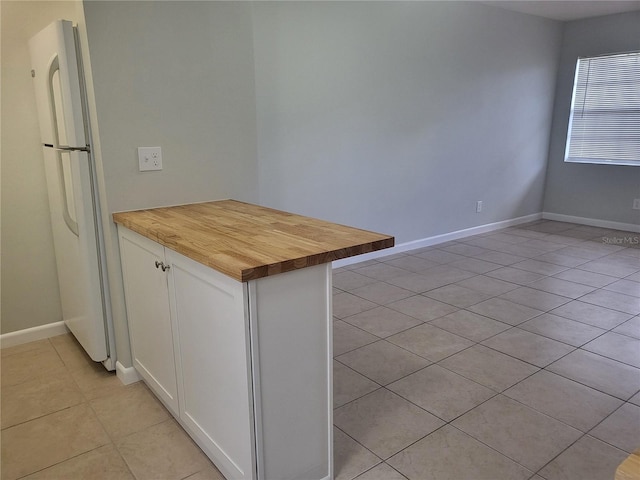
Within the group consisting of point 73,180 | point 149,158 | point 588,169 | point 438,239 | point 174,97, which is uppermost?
point 174,97

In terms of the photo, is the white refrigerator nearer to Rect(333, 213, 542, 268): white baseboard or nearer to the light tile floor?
the light tile floor

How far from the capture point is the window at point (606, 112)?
216 inches

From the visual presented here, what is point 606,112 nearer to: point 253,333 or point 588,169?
point 588,169

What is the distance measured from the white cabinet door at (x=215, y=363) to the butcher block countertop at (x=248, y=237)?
0.06 metres

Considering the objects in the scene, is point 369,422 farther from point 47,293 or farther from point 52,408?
point 47,293

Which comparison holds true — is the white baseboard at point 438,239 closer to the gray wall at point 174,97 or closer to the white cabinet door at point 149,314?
the gray wall at point 174,97

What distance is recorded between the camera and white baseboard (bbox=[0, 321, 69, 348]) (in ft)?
9.40

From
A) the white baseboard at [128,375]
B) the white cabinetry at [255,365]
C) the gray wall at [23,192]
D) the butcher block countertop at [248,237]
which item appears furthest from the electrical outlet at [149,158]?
Answer: the white baseboard at [128,375]

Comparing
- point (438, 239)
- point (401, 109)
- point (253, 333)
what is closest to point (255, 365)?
point (253, 333)

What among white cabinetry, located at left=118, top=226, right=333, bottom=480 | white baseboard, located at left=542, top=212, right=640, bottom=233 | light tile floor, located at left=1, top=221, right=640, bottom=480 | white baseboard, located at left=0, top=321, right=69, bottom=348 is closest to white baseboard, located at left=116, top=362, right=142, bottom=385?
light tile floor, located at left=1, top=221, right=640, bottom=480

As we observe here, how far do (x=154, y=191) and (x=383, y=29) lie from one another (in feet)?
8.73

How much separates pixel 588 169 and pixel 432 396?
15.8ft

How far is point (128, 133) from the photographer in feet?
7.47

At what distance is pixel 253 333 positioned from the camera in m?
1.46
